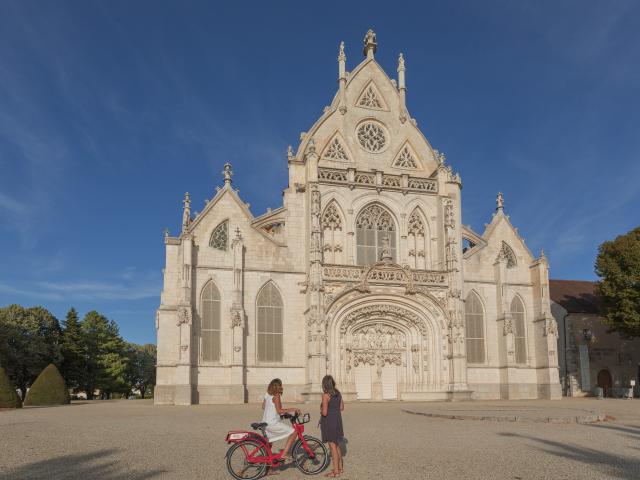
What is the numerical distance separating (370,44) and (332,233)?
47.7 feet

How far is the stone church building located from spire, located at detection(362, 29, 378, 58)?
1.08 meters

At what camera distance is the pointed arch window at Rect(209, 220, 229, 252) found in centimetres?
3578

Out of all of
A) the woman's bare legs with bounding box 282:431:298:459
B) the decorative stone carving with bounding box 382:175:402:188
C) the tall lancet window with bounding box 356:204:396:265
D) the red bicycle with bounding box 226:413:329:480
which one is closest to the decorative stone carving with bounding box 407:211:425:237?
the tall lancet window with bounding box 356:204:396:265

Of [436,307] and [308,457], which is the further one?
[436,307]

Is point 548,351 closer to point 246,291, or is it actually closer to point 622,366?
point 622,366

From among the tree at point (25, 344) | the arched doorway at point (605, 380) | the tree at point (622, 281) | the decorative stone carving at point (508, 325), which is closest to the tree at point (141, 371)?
the tree at point (25, 344)

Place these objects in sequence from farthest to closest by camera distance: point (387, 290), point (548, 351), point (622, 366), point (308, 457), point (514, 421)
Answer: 1. point (622, 366)
2. point (548, 351)
3. point (387, 290)
4. point (514, 421)
5. point (308, 457)

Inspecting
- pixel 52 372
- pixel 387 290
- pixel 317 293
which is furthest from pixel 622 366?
pixel 52 372

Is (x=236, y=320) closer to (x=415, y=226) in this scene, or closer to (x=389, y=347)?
(x=389, y=347)

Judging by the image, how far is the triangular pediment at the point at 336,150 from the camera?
3956cm

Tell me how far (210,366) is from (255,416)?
473 inches

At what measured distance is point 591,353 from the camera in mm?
45062

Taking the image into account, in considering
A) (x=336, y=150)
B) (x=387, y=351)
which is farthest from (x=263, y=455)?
(x=336, y=150)

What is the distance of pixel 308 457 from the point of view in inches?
425
